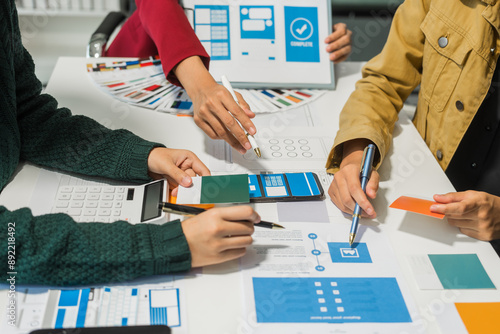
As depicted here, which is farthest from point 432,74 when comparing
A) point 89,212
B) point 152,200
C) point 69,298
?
point 69,298

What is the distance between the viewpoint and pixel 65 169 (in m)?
1.03

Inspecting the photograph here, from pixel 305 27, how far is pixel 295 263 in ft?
2.85

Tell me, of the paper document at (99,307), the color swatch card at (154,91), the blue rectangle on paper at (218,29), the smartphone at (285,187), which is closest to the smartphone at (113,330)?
the paper document at (99,307)

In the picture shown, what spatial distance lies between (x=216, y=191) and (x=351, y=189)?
269 millimetres

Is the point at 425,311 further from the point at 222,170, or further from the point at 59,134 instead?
the point at 59,134

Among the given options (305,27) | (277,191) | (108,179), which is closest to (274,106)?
(305,27)

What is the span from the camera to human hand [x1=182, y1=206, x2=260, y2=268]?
794 mm

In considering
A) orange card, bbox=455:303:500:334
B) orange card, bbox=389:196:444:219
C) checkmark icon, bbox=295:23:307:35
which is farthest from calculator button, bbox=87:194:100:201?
checkmark icon, bbox=295:23:307:35

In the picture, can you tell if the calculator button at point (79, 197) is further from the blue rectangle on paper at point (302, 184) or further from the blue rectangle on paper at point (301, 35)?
the blue rectangle on paper at point (301, 35)

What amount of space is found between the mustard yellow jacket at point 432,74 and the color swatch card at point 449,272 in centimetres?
29

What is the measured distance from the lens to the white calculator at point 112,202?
0.89 m

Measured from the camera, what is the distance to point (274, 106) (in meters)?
1.35

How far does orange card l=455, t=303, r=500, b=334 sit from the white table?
1 cm

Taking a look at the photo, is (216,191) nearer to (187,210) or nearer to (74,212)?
(187,210)
